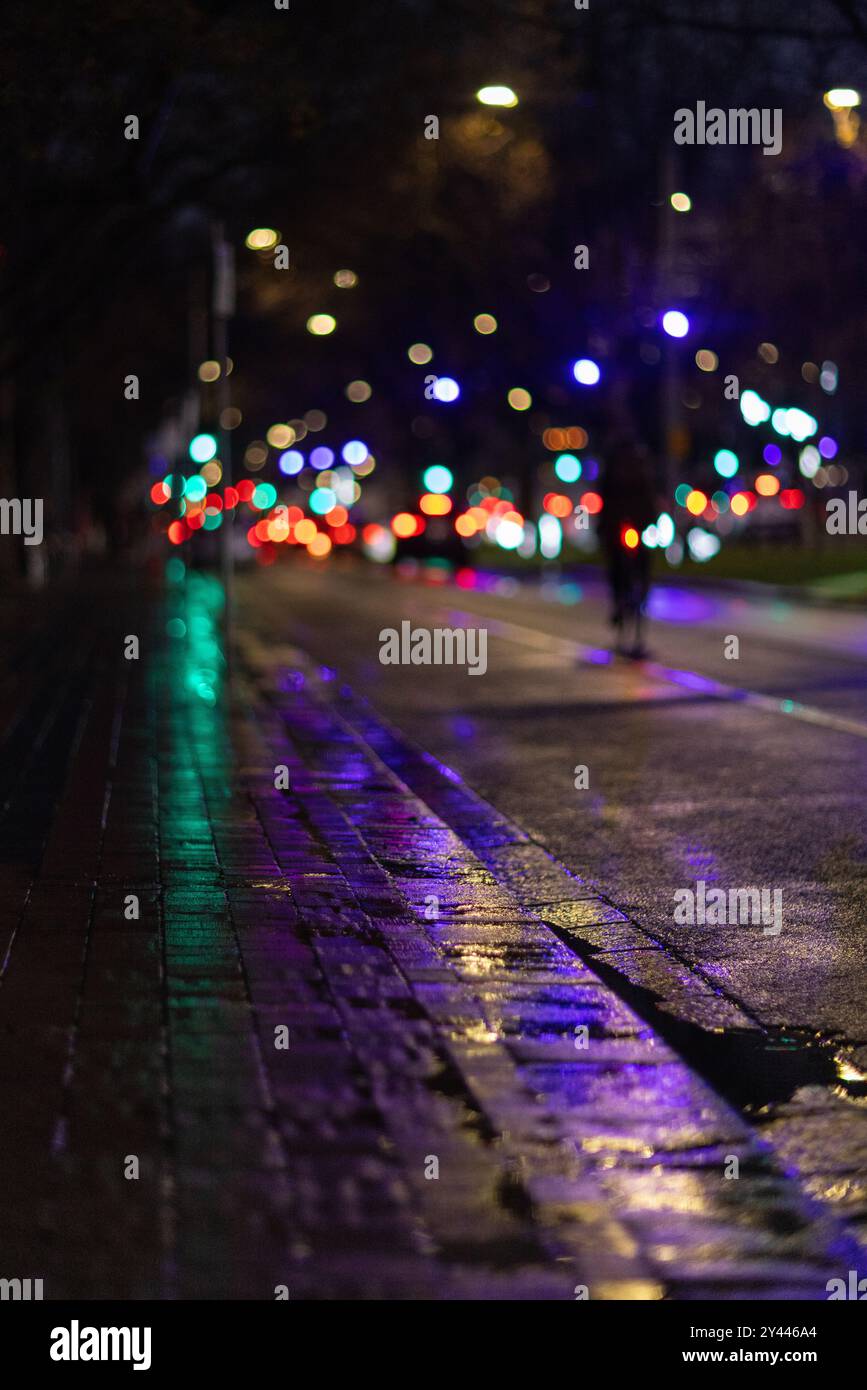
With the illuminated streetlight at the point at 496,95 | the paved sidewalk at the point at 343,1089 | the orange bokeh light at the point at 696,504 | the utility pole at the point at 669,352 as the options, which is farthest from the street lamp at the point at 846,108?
the orange bokeh light at the point at 696,504

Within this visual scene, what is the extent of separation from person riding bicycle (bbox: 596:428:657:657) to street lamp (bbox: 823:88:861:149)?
7165 millimetres

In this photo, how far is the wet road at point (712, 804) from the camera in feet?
20.5

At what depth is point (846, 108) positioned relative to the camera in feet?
109

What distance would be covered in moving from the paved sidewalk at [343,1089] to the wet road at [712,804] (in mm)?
208

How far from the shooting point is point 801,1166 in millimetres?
5184

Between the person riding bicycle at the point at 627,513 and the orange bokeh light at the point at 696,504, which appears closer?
the person riding bicycle at the point at 627,513

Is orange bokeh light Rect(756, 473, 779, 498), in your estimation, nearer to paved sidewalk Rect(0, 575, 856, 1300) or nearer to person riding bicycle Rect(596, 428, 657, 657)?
person riding bicycle Rect(596, 428, 657, 657)

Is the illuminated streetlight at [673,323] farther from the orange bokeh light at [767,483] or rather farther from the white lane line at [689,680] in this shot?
the orange bokeh light at [767,483]

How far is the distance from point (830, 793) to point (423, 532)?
45.3m

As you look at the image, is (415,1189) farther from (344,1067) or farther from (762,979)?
(762,979)

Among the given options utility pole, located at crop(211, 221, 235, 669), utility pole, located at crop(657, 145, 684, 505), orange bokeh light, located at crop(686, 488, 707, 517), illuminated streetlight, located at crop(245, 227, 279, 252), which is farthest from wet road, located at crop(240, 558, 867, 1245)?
orange bokeh light, located at crop(686, 488, 707, 517)

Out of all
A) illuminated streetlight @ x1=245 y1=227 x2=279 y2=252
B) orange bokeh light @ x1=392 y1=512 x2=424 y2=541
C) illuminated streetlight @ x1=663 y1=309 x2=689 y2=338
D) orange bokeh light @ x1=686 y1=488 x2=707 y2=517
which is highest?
illuminated streetlight @ x1=245 y1=227 x2=279 y2=252

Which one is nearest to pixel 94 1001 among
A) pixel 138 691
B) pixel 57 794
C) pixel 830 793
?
pixel 57 794

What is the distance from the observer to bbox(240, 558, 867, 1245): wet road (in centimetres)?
624
